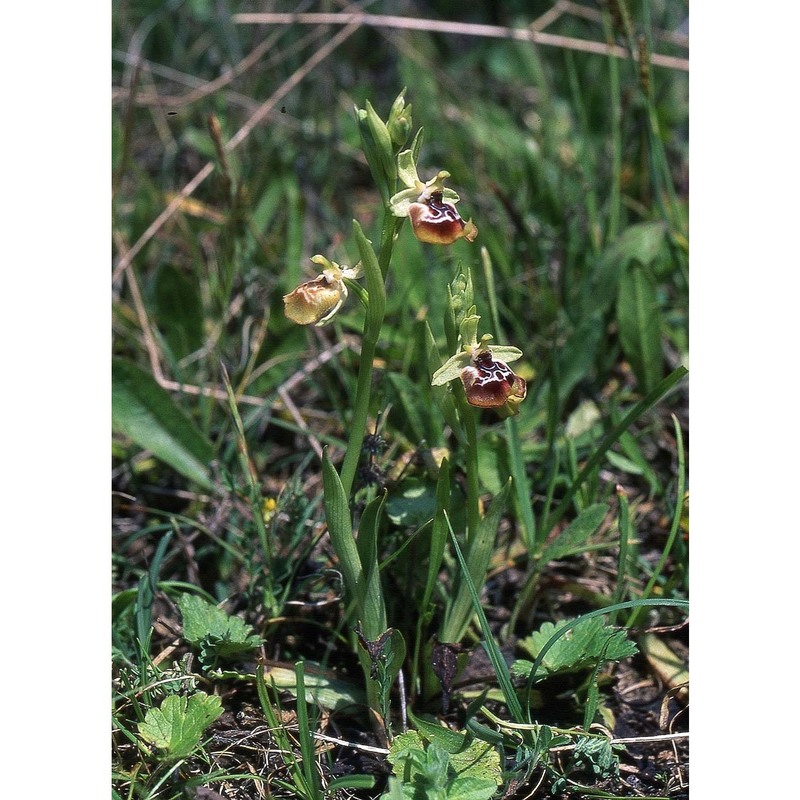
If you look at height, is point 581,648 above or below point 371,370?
below

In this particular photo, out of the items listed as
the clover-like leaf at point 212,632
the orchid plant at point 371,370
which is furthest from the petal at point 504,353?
the clover-like leaf at point 212,632

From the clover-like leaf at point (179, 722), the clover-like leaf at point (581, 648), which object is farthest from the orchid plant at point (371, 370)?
the clover-like leaf at point (179, 722)

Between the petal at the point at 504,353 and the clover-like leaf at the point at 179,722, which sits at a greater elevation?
the petal at the point at 504,353

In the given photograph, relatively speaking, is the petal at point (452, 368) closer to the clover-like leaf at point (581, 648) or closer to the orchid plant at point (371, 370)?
the orchid plant at point (371, 370)

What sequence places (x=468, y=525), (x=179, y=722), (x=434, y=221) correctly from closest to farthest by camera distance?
(x=434, y=221) → (x=179, y=722) → (x=468, y=525)

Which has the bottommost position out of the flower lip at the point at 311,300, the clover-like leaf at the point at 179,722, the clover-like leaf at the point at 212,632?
the clover-like leaf at the point at 179,722

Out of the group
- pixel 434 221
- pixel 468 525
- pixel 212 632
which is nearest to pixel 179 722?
pixel 212 632

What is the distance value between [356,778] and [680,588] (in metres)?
0.73

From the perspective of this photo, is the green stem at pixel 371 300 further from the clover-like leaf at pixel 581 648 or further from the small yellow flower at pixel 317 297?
the clover-like leaf at pixel 581 648

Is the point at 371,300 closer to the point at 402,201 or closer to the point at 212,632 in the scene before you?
the point at 402,201

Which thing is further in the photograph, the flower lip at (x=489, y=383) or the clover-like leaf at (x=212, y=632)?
the clover-like leaf at (x=212, y=632)

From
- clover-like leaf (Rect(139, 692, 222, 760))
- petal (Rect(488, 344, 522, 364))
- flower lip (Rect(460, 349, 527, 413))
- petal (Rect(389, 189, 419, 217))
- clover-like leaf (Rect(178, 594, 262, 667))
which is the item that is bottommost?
clover-like leaf (Rect(139, 692, 222, 760))

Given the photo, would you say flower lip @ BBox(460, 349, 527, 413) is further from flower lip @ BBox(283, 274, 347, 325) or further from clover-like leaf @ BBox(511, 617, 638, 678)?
clover-like leaf @ BBox(511, 617, 638, 678)

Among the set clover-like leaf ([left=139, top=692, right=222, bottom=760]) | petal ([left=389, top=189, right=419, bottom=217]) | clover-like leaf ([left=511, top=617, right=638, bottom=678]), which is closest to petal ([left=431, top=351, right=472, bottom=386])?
petal ([left=389, top=189, right=419, bottom=217])
